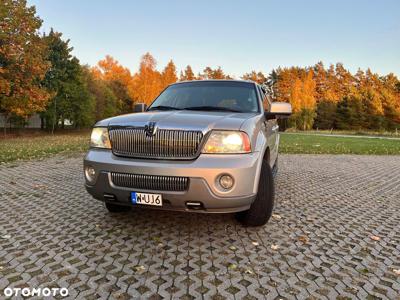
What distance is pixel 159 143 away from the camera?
3.06m

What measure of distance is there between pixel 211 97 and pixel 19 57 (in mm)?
21882

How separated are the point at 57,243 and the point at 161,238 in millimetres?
1073

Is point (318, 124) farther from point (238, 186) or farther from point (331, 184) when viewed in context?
point (238, 186)

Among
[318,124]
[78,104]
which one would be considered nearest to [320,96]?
[318,124]

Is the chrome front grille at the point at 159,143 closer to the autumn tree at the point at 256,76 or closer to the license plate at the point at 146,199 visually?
the license plate at the point at 146,199

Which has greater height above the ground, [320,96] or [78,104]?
[320,96]

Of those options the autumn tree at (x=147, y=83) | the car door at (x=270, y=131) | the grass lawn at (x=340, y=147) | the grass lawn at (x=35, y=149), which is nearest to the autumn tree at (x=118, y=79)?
the autumn tree at (x=147, y=83)

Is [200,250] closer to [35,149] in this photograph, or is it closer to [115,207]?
[115,207]

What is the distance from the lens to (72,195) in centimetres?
528

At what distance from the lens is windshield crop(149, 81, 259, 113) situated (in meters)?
4.14

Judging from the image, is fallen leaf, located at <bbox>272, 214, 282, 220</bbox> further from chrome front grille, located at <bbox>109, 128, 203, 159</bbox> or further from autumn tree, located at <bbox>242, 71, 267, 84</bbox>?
autumn tree, located at <bbox>242, 71, 267, 84</bbox>

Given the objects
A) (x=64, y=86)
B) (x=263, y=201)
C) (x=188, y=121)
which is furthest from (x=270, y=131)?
(x=64, y=86)

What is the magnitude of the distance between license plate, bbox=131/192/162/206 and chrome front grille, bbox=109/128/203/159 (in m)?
0.38

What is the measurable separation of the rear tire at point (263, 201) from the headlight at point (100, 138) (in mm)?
1722
